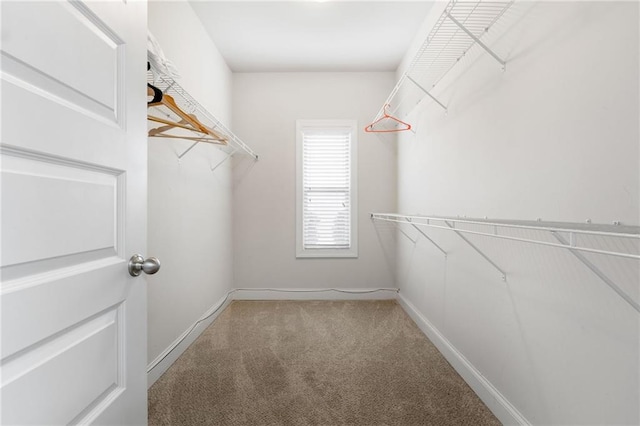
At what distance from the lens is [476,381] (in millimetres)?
1661

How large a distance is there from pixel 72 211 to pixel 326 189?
2.83 metres

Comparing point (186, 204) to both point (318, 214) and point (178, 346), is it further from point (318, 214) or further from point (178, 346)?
point (318, 214)

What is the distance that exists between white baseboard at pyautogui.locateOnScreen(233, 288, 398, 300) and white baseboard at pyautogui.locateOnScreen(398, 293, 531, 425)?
0.85 meters

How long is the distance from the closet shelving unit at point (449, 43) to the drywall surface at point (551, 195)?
3.5 inches

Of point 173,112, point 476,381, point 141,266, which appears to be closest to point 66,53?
point 141,266

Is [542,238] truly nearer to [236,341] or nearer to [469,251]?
[469,251]

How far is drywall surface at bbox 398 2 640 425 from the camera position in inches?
35.7

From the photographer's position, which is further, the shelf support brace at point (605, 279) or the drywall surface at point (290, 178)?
the drywall surface at point (290, 178)

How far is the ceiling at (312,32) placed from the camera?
2.32 metres

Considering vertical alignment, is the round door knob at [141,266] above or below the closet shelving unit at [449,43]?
below

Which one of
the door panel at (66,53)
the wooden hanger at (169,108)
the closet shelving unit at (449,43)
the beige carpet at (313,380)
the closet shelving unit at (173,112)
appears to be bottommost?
the beige carpet at (313,380)

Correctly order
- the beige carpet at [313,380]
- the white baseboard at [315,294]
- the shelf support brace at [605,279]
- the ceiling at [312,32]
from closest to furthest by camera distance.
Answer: the shelf support brace at [605,279], the beige carpet at [313,380], the ceiling at [312,32], the white baseboard at [315,294]

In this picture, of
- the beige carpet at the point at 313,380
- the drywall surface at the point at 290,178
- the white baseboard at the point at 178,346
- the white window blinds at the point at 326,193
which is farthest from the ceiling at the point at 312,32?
the beige carpet at the point at 313,380

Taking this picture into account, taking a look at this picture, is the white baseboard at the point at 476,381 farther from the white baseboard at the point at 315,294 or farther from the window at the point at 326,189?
the window at the point at 326,189
